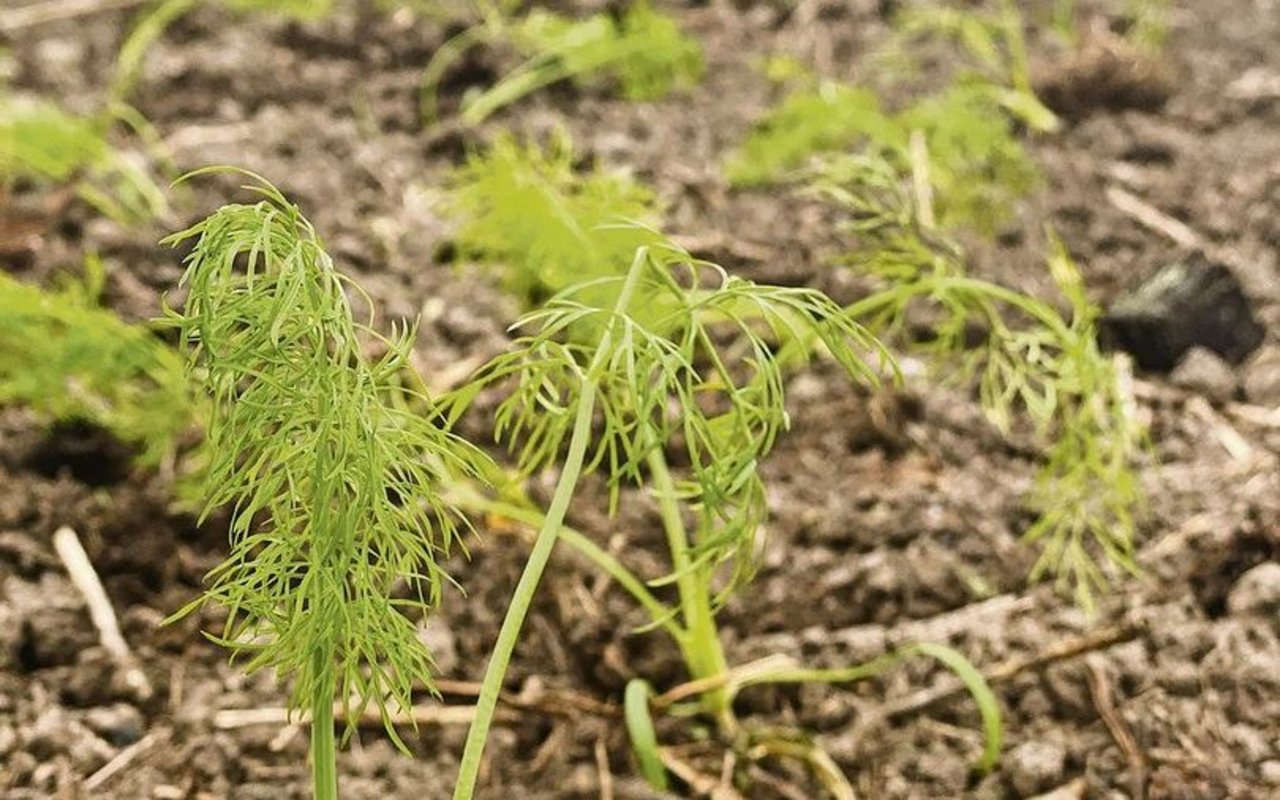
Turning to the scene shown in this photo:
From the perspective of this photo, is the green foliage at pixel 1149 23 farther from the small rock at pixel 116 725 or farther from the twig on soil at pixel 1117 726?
the small rock at pixel 116 725

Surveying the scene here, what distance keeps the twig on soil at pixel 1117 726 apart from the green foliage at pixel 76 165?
1.31 m

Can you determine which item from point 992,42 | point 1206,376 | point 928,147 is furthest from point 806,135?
point 1206,376

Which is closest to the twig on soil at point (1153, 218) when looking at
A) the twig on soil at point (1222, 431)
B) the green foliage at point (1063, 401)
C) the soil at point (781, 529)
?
the soil at point (781, 529)

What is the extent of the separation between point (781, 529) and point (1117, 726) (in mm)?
398

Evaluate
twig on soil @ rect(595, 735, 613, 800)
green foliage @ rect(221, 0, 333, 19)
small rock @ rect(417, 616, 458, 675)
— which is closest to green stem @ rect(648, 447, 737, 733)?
twig on soil @ rect(595, 735, 613, 800)

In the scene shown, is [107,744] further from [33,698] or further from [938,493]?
[938,493]

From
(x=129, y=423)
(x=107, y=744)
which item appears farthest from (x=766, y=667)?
(x=129, y=423)

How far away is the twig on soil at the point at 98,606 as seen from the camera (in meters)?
1.36

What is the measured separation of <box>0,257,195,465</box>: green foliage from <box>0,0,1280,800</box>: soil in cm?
4

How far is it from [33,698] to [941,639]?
0.84 meters

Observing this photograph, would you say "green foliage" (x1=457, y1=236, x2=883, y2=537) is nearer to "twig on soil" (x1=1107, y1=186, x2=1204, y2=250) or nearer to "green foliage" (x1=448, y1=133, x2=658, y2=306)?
"green foliage" (x1=448, y1=133, x2=658, y2=306)

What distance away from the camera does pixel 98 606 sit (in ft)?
4.64

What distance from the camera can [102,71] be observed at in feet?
7.53

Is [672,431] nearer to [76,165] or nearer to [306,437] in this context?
[306,437]
